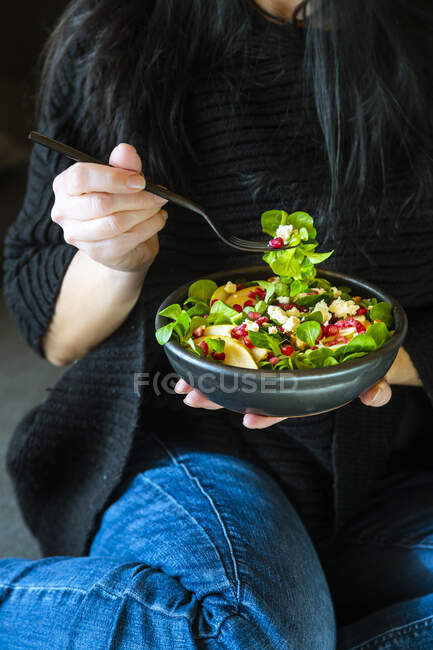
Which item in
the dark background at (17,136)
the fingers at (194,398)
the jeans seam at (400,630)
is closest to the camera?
the fingers at (194,398)

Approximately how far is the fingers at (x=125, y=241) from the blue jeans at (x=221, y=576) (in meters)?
0.36

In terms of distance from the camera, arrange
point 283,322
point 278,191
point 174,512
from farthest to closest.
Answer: point 278,191 < point 174,512 < point 283,322

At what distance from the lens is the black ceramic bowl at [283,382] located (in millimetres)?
592

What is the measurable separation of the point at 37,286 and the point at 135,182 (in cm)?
40

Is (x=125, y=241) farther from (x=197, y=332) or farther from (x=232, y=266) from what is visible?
(x=232, y=266)

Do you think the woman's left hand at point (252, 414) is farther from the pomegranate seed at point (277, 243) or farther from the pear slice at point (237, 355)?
the pomegranate seed at point (277, 243)

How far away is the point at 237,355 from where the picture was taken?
24.7 inches

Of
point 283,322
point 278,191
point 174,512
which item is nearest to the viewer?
point 283,322

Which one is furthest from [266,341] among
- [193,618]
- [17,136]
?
[17,136]

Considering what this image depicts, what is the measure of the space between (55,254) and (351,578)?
661mm

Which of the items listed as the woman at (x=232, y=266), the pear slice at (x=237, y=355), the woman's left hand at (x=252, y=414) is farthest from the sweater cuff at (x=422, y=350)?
the pear slice at (x=237, y=355)

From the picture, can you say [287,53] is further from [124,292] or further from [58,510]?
[58,510]

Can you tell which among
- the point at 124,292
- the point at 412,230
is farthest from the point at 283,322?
the point at 412,230

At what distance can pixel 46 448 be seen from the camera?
991 millimetres
